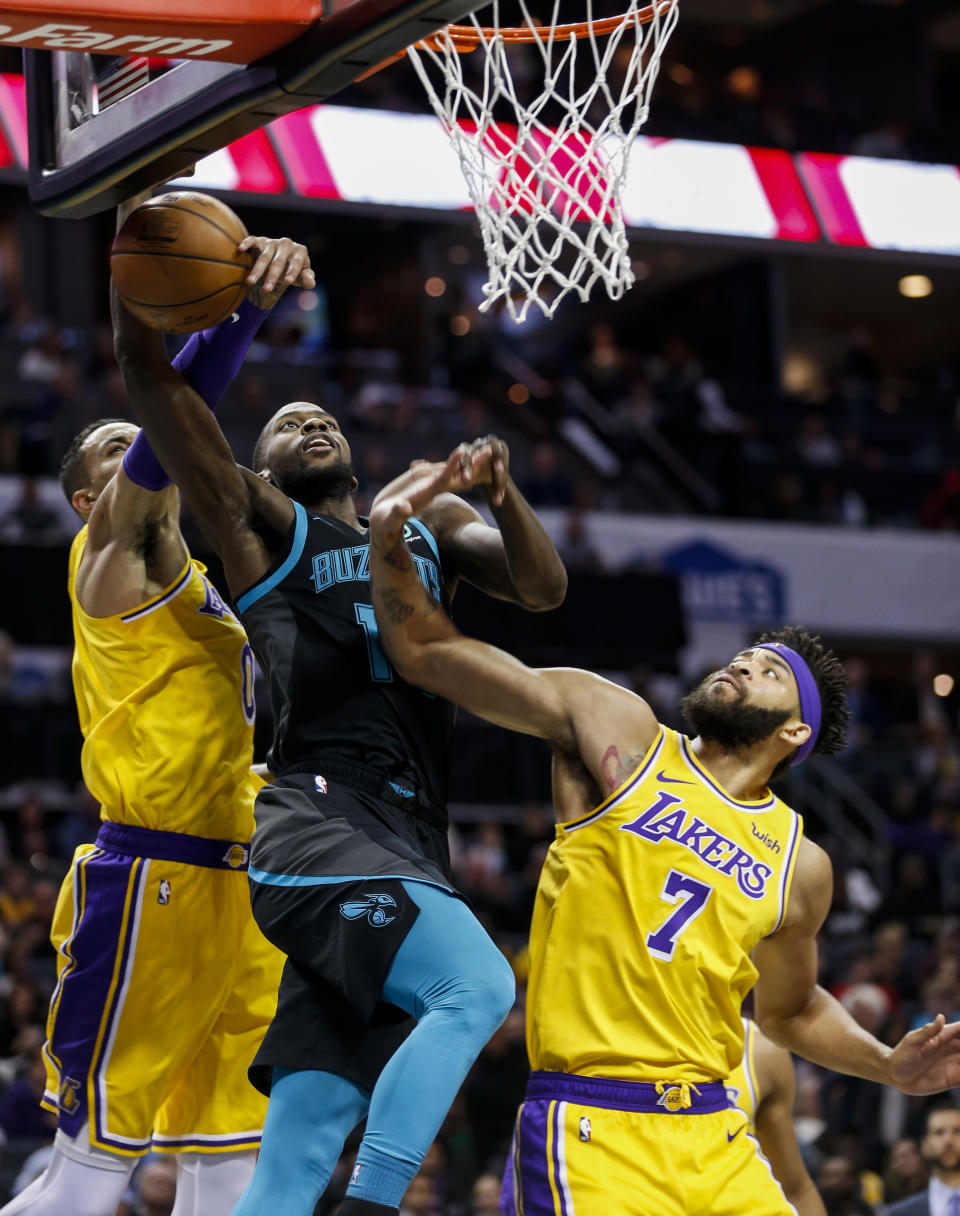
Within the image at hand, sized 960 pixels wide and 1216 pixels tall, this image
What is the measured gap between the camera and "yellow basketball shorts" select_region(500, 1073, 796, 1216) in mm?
4148

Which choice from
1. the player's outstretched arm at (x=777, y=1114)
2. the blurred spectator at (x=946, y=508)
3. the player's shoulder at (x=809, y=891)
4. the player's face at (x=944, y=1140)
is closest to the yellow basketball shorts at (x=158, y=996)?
the player's shoulder at (x=809, y=891)

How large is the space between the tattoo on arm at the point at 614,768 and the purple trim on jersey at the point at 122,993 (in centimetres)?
124

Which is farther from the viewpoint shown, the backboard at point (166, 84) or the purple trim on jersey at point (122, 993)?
the purple trim on jersey at point (122, 993)

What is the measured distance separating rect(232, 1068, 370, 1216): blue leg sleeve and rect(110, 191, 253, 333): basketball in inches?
70.9

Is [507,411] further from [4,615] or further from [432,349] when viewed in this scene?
[4,615]

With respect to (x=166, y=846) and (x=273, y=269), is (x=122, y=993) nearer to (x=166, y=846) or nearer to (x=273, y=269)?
(x=166, y=846)

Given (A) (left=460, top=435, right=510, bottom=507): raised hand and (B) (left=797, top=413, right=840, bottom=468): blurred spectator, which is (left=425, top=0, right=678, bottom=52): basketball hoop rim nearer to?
(A) (left=460, top=435, right=510, bottom=507): raised hand

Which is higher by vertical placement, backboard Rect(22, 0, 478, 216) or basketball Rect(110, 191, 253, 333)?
backboard Rect(22, 0, 478, 216)

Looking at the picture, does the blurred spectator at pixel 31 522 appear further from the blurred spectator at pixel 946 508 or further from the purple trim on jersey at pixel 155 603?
the blurred spectator at pixel 946 508

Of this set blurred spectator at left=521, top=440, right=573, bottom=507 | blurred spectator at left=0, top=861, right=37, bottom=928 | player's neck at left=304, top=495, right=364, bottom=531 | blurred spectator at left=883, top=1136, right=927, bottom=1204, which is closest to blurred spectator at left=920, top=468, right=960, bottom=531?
blurred spectator at left=521, top=440, right=573, bottom=507

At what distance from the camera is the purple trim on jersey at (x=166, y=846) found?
471 cm

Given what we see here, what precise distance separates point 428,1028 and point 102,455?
2085 mm

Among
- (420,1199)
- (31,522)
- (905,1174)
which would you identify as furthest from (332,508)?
(31,522)

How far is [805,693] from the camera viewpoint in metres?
4.80
